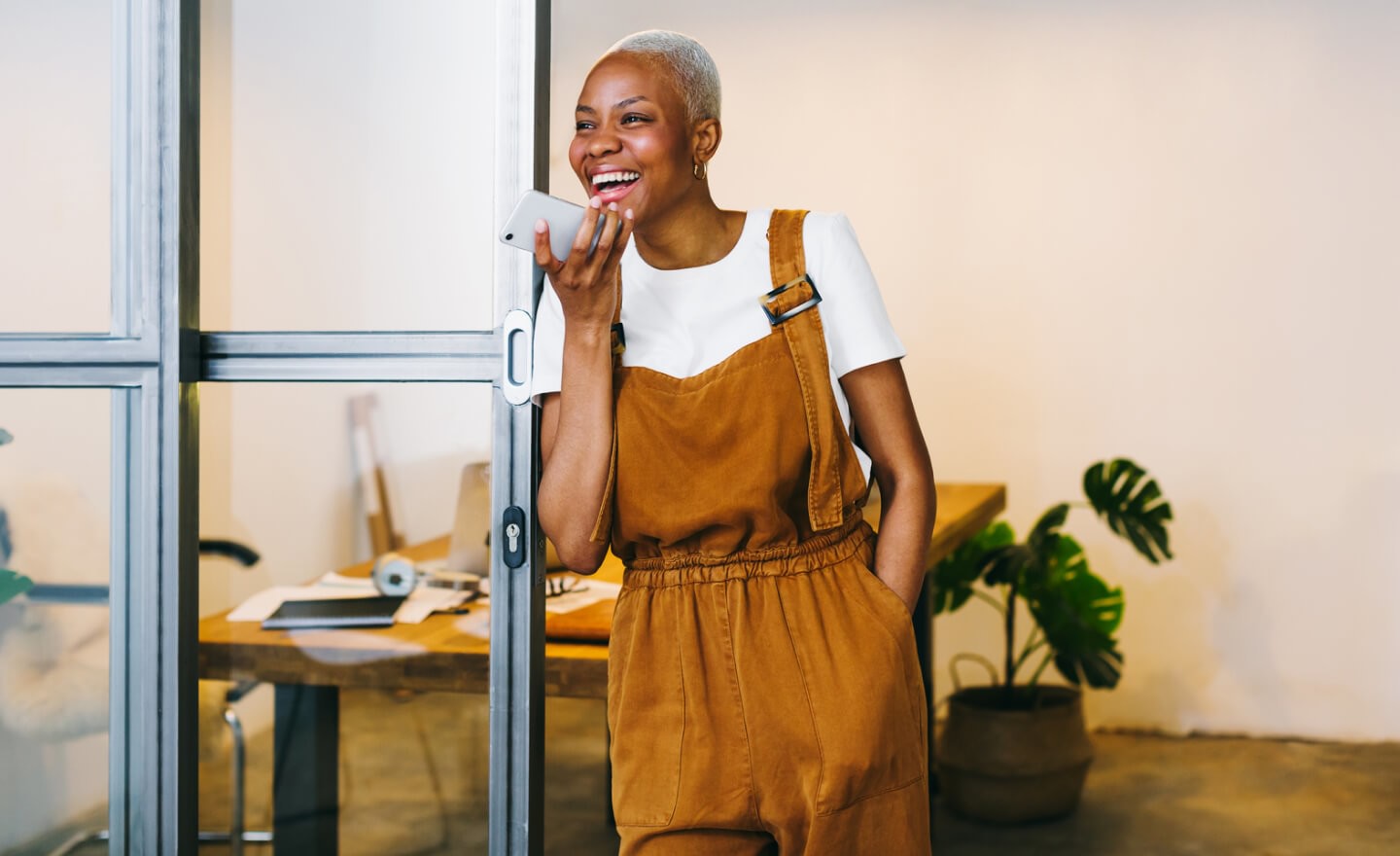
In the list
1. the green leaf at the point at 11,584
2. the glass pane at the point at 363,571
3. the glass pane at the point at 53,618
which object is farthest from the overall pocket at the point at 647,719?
the green leaf at the point at 11,584

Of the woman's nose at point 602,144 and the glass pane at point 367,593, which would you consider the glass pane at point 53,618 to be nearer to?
the glass pane at point 367,593

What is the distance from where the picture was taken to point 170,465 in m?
1.82

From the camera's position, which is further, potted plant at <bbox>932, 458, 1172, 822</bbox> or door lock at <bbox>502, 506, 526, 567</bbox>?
potted plant at <bbox>932, 458, 1172, 822</bbox>

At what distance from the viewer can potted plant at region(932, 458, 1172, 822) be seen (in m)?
3.60

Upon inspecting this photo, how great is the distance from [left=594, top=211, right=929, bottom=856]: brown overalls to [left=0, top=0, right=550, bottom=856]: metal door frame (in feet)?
1.14

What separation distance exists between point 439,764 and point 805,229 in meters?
0.92

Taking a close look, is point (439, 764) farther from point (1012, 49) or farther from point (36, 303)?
point (1012, 49)

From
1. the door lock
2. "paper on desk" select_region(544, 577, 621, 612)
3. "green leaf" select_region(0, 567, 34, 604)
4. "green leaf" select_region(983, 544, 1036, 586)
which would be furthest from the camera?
"green leaf" select_region(983, 544, 1036, 586)

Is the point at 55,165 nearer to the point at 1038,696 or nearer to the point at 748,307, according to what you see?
the point at 748,307

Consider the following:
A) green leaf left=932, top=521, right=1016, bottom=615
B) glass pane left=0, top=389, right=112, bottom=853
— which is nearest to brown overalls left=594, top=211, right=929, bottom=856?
glass pane left=0, top=389, right=112, bottom=853

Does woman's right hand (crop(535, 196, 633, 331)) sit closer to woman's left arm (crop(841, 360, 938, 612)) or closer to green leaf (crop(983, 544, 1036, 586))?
woman's left arm (crop(841, 360, 938, 612))

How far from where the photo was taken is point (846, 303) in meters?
1.43

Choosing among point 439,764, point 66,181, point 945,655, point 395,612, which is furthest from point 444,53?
point 945,655

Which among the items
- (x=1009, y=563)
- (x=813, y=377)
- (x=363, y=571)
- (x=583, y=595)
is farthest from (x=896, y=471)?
(x=1009, y=563)
